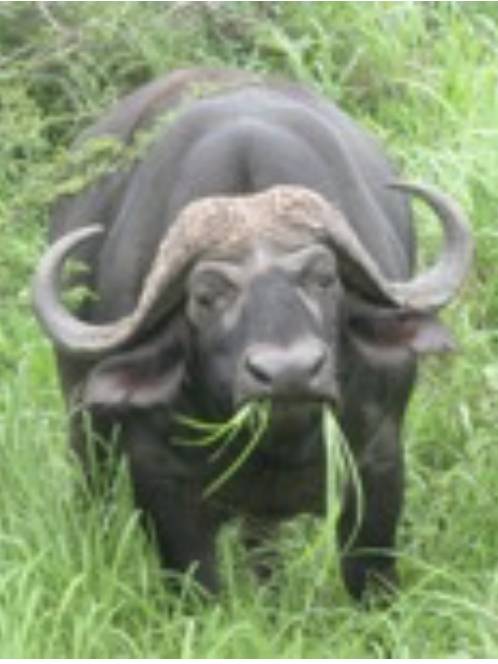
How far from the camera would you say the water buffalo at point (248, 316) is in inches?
199

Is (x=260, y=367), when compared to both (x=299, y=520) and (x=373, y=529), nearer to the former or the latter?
(x=373, y=529)

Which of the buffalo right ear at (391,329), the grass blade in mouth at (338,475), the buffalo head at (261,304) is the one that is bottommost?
the grass blade in mouth at (338,475)

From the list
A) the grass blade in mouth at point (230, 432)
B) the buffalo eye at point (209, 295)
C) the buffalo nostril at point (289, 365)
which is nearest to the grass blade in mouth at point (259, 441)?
the grass blade in mouth at point (230, 432)

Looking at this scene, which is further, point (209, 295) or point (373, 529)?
point (373, 529)

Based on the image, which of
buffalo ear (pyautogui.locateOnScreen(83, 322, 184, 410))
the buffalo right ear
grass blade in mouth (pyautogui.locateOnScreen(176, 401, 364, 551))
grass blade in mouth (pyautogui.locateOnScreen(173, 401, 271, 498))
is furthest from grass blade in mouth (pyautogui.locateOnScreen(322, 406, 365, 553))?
buffalo ear (pyautogui.locateOnScreen(83, 322, 184, 410))

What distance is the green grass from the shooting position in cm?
533

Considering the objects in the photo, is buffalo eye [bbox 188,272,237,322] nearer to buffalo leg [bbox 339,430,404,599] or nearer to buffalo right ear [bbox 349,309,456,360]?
buffalo right ear [bbox 349,309,456,360]

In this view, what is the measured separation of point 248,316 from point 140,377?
0.53 meters

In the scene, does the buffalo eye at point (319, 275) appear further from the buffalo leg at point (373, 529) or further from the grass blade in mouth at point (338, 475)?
the buffalo leg at point (373, 529)

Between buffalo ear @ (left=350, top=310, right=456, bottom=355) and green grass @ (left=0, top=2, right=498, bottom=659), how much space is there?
0.57 m

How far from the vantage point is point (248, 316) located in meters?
4.96

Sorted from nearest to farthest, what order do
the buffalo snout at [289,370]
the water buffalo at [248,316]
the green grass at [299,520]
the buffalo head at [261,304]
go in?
the buffalo snout at [289,370] < the buffalo head at [261,304] < the water buffalo at [248,316] < the green grass at [299,520]

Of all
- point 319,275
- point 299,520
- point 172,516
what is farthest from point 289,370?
point 299,520

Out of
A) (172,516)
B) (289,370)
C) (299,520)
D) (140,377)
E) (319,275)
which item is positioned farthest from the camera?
(299,520)
